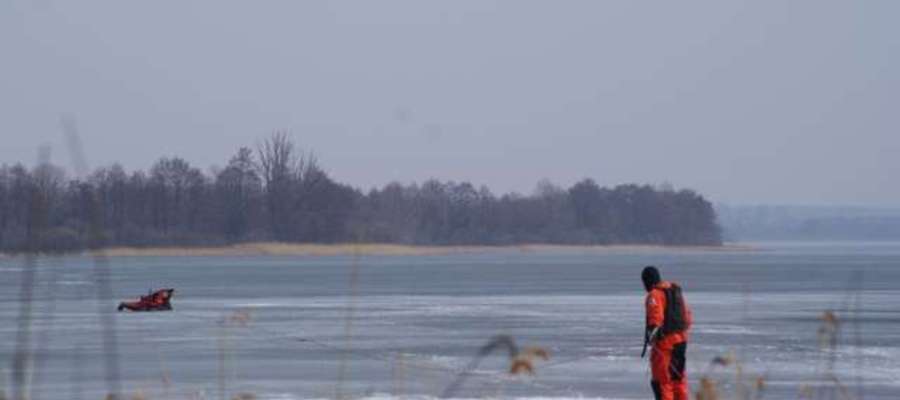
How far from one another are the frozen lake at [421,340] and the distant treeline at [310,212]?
0.75 feet

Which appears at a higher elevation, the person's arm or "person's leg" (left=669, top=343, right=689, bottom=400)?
the person's arm

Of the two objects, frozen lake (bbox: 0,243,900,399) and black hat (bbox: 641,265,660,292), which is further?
frozen lake (bbox: 0,243,900,399)

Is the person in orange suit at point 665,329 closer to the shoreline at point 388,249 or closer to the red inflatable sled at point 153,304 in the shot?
the red inflatable sled at point 153,304

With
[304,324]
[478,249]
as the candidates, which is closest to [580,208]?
[478,249]

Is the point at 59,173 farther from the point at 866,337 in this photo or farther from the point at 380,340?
the point at 866,337

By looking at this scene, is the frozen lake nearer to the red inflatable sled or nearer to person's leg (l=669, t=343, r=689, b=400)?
the red inflatable sled

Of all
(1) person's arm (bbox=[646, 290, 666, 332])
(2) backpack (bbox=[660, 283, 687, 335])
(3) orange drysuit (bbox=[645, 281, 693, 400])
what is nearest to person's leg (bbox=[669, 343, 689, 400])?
(3) orange drysuit (bbox=[645, 281, 693, 400])

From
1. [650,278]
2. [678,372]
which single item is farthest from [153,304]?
[678,372]

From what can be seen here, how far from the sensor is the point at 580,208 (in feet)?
385

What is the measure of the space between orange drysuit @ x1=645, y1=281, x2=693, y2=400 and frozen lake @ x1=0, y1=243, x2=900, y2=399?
1.01 metres

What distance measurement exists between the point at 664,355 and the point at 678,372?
0.43m

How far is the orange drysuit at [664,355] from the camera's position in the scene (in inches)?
445

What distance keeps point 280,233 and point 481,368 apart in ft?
222

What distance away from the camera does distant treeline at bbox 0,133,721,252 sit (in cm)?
395
